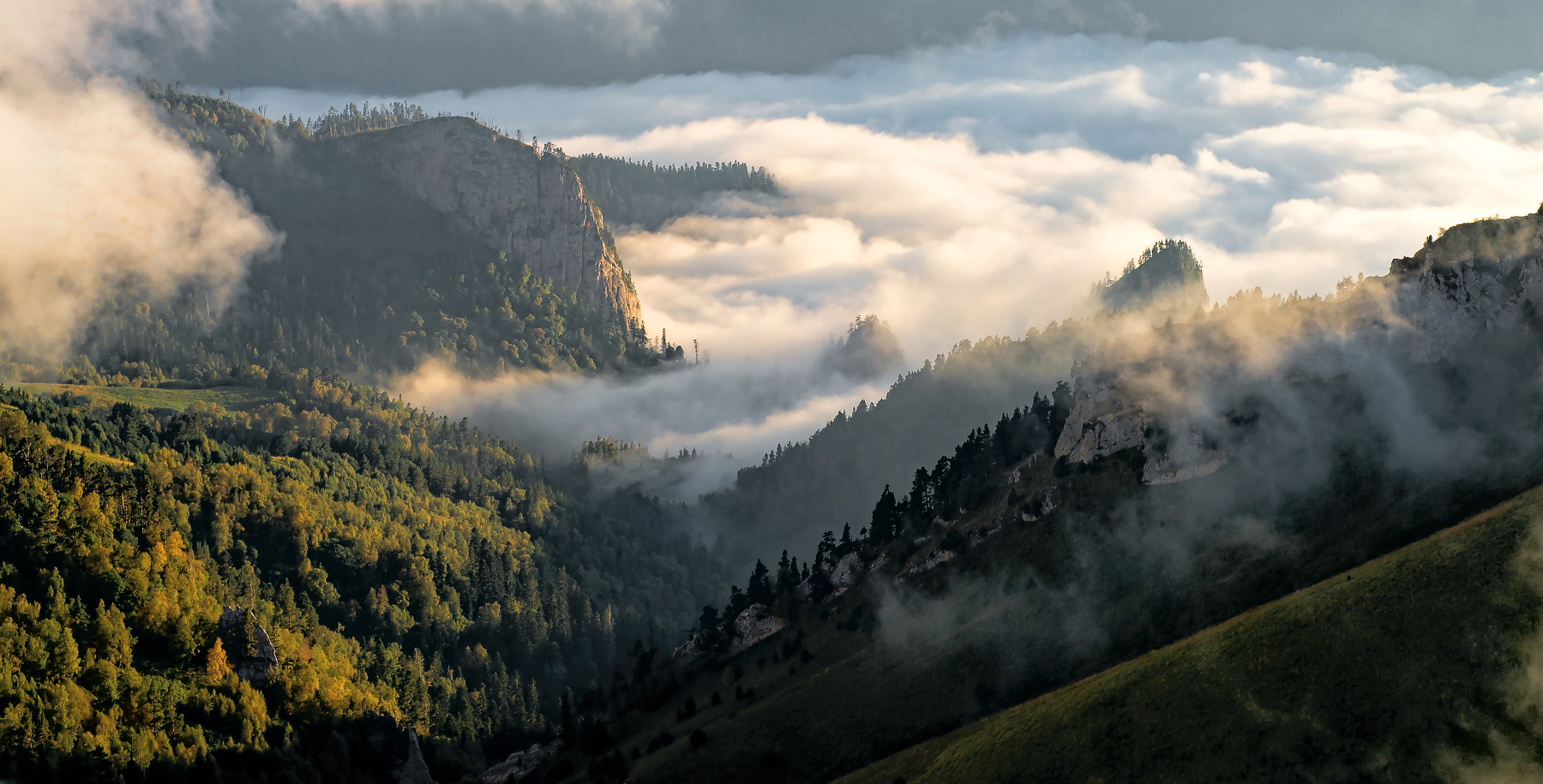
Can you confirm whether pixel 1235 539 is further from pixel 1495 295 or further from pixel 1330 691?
pixel 1495 295

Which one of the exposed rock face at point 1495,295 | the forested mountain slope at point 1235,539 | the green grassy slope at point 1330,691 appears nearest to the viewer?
the green grassy slope at point 1330,691

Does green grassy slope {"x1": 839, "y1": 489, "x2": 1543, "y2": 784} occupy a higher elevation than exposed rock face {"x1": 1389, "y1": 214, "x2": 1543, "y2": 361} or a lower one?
lower

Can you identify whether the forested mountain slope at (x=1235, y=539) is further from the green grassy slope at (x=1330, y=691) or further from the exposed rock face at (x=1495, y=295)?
the green grassy slope at (x=1330, y=691)

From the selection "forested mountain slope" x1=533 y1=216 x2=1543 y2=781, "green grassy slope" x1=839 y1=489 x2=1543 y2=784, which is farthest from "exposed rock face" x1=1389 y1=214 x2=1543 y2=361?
"green grassy slope" x1=839 y1=489 x2=1543 y2=784

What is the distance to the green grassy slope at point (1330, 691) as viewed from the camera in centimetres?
10425

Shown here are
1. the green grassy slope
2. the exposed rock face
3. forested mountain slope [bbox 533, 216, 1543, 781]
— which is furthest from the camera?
the exposed rock face

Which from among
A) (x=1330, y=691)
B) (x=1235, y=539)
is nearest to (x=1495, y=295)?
(x=1235, y=539)

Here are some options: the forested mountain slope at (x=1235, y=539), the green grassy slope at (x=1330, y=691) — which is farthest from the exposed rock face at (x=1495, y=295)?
the green grassy slope at (x=1330, y=691)

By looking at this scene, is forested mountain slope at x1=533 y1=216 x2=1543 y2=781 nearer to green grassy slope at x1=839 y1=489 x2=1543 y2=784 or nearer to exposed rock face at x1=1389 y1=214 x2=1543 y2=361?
exposed rock face at x1=1389 y1=214 x2=1543 y2=361

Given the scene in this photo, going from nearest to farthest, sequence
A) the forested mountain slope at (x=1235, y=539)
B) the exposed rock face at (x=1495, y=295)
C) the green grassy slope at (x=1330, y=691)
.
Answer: the green grassy slope at (x=1330, y=691), the forested mountain slope at (x=1235, y=539), the exposed rock face at (x=1495, y=295)

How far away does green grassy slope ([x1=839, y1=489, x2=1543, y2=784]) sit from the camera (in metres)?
104

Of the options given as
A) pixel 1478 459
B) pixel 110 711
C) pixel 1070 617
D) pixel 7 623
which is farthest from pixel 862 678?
pixel 7 623

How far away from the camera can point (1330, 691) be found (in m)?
113

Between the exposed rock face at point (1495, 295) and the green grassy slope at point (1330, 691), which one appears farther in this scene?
the exposed rock face at point (1495, 295)
